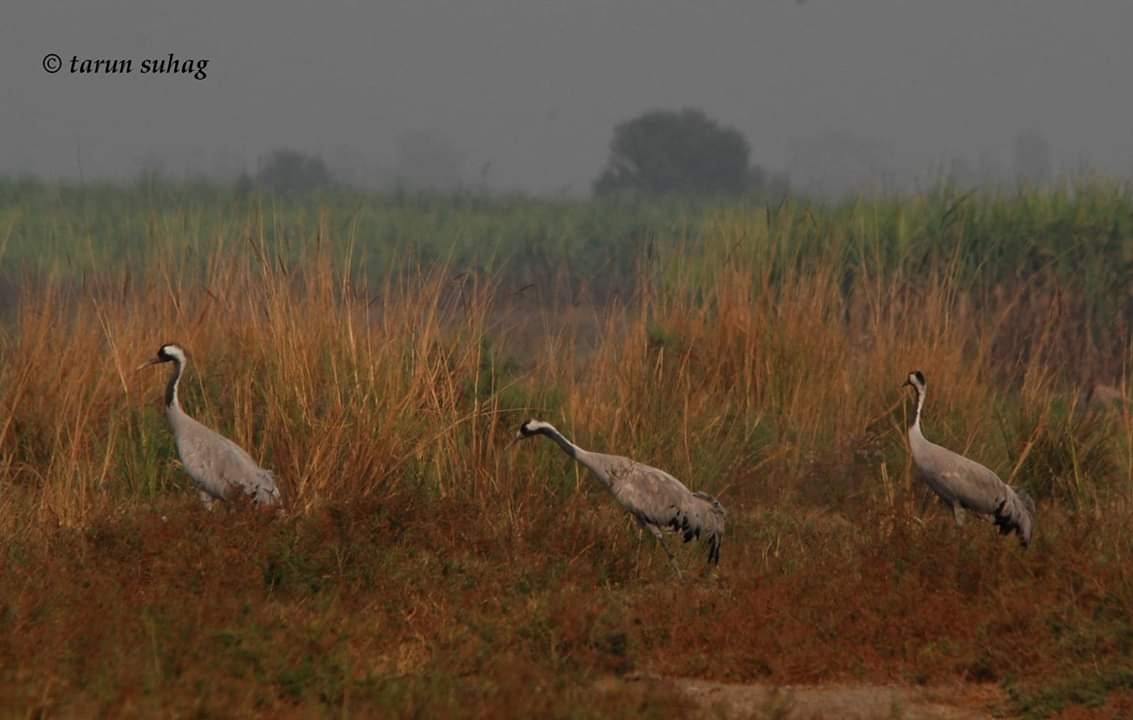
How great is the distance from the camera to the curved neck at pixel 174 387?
29.2 feet

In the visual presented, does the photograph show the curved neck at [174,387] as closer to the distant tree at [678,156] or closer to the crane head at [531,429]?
the crane head at [531,429]

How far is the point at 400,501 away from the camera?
820cm

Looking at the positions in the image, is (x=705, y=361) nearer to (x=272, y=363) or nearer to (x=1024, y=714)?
(x=272, y=363)

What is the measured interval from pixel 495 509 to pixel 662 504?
3.00 feet

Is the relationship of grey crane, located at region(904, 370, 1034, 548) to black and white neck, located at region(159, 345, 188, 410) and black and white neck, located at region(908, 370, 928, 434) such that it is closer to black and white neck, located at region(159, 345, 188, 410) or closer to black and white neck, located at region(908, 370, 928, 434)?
black and white neck, located at region(908, 370, 928, 434)

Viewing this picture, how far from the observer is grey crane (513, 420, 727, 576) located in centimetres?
827

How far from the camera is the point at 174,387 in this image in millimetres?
8969

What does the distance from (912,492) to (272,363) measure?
12.4 ft

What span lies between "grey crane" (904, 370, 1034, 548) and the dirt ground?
206 cm

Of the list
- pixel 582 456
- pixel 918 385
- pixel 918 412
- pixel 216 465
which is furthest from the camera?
pixel 918 385

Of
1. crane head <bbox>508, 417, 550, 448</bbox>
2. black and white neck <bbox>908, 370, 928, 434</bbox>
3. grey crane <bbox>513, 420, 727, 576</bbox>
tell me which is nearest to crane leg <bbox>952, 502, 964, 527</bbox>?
black and white neck <bbox>908, 370, 928, 434</bbox>

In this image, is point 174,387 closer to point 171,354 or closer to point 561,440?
point 171,354

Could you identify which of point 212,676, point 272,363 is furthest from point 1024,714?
point 272,363

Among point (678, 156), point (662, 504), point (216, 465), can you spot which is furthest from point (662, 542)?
point (678, 156)
